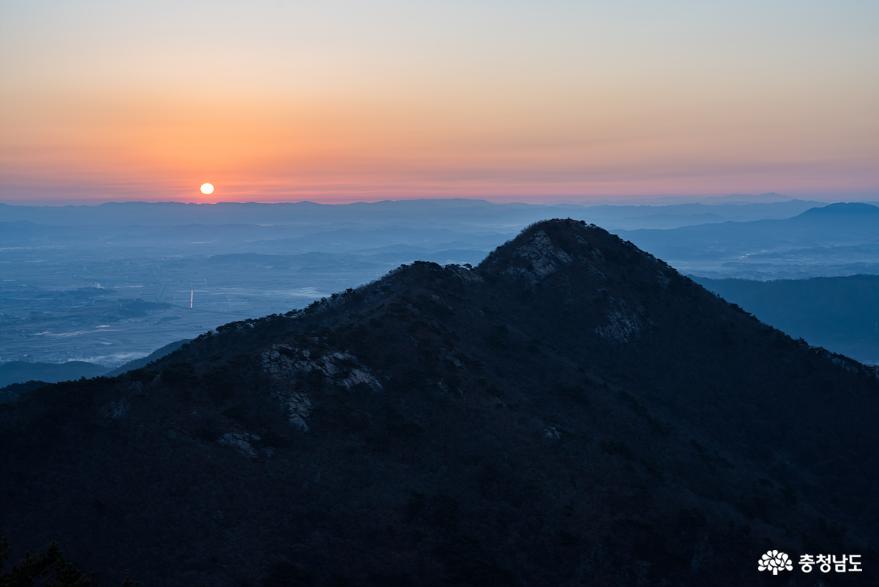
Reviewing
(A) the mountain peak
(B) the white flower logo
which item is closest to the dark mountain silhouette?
(B) the white flower logo

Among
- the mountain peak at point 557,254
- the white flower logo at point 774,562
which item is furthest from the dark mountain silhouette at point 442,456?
the mountain peak at point 557,254

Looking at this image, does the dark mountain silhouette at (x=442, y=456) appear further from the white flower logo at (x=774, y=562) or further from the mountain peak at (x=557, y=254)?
the mountain peak at (x=557, y=254)

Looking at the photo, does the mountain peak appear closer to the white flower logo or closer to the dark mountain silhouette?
the dark mountain silhouette

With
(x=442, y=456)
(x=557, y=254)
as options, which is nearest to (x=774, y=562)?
(x=442, y=456)

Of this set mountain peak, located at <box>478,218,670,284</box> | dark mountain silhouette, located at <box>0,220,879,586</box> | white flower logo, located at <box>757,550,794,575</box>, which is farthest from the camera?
mountain peak, located at <box>478,218,670,284</box>

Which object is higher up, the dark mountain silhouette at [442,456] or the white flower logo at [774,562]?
the dark mountain silhouette at [442,456]

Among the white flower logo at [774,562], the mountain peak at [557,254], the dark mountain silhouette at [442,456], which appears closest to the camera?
the dark mountain silhouette at [442,456]
